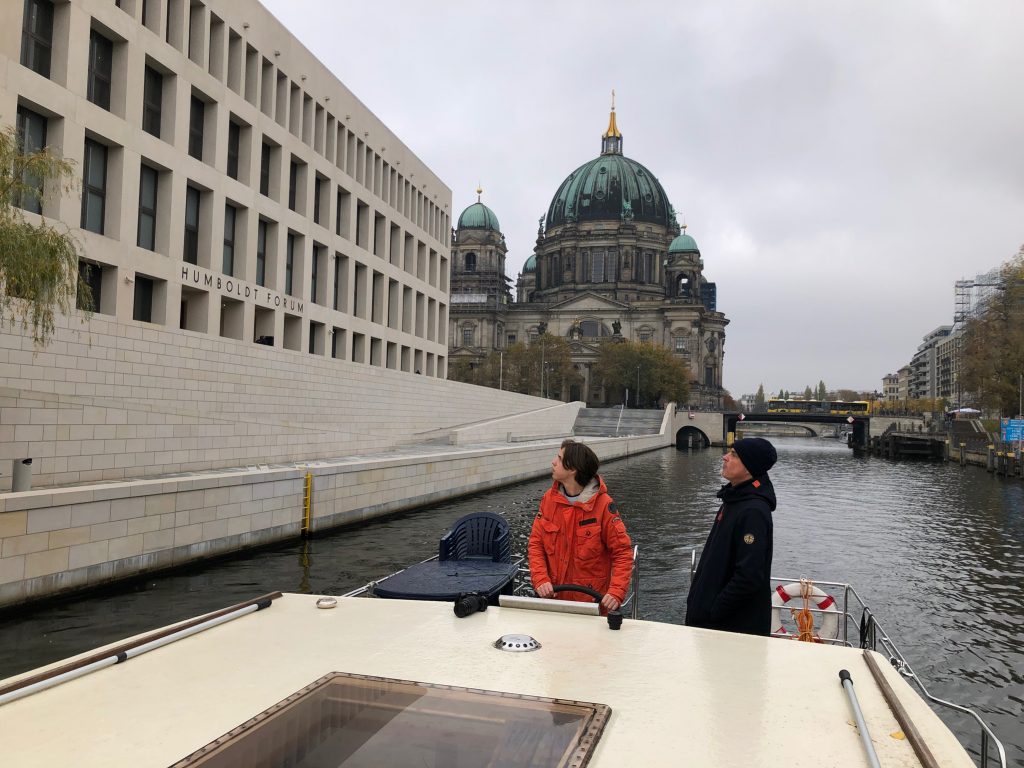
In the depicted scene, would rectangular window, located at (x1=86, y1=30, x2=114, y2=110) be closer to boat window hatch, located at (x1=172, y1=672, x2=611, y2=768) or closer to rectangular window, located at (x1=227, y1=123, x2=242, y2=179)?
rectangular window, located at (x1=227, y1=123, x2=242, y2=179)

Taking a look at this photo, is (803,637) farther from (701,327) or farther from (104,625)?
(701,327)

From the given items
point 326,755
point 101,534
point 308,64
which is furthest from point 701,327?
point 326,755

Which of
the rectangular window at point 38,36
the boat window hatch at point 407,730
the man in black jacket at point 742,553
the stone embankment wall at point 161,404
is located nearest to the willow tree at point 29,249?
the stone embankment wall at point 161,404

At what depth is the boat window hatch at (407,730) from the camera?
2652 millimetres

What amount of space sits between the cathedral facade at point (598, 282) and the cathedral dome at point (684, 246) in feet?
0.50

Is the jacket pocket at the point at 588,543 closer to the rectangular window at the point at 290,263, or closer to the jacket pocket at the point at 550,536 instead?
the jacket pocket at the point at 550,536

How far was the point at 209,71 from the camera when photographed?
24.7 meters

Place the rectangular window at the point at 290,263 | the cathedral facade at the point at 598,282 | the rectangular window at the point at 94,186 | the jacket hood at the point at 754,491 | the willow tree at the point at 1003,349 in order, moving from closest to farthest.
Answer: the jacket hood at the point at 754,491 < the rectangular window at the point at 94,186 < the rectangular window at the point at 290,263 < the willow tree at the point at 1003,349 < the cathedral facade at the point at 598,282

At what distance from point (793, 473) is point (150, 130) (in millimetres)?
37843

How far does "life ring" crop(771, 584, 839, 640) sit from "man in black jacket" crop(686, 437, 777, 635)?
2.05 meters

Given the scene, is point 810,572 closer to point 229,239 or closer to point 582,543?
point 582,543

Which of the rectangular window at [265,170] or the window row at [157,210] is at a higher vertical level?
the rectangular window at [265,170]

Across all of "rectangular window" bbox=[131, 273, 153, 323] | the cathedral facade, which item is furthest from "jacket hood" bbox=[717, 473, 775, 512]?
the cathedral facade

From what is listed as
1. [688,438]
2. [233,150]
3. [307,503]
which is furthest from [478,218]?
[307,503]
